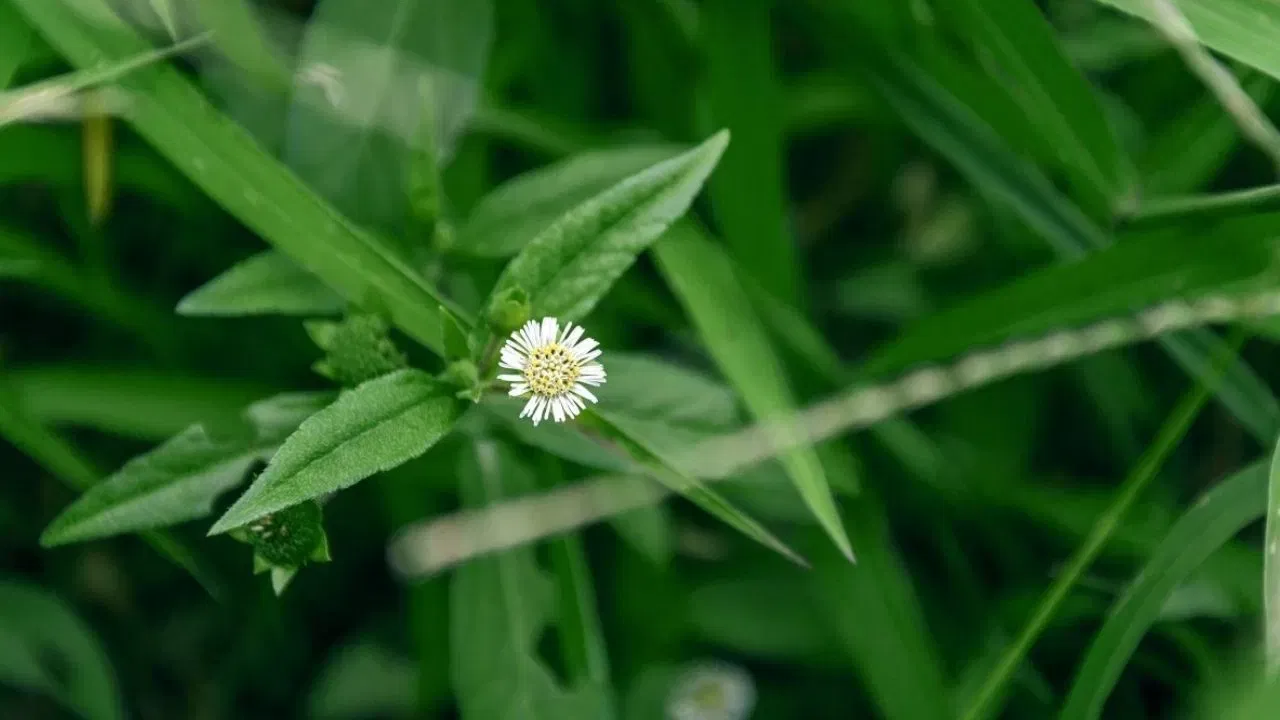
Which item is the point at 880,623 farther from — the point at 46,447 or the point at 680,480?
the point at 46,447

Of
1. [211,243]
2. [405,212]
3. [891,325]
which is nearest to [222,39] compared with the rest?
[405,212]

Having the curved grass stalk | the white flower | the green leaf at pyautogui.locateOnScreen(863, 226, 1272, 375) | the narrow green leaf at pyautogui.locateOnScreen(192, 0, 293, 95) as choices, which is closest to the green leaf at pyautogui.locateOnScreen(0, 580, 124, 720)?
the curved grass stalk

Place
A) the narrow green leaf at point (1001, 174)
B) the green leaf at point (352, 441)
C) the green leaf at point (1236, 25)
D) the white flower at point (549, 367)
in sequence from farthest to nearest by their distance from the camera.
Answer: the narrow green leaf at point (1001, 174), the green leaf at point (1236, 25), the white flower at point (549, 367), the green leaf at point (352, 441)

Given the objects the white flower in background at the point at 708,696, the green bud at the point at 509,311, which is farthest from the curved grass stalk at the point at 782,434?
the white flower in background at the point at 708,696

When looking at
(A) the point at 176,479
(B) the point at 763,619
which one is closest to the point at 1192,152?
(B) the point at 763,619

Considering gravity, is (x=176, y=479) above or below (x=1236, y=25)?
below

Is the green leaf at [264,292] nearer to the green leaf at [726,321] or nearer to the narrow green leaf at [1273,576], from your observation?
the green leaf at [726,321]

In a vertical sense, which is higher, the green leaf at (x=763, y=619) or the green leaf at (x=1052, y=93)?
the green leaf at (x=1052, y=93)
